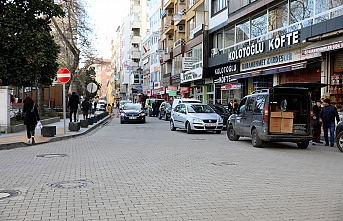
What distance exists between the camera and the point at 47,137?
16.2 meters

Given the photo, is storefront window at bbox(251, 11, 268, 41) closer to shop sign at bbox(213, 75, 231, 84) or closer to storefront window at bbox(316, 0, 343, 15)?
shop sign at bbox(213, 75, 231, 84)

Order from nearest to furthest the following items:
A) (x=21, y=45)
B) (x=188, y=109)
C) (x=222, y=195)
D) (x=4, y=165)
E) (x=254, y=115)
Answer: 1. (x=222, y=195)
2. (x=4, y=165)
3. (x=254, y=115)
4. (x=21, y=45)
5. (x=188, y=109)

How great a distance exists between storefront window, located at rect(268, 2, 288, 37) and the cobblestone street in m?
12.7

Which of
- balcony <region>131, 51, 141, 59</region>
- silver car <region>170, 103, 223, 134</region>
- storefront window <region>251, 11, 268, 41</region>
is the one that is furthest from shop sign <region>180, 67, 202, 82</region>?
balcony <region>131, 51, 141, 59</region>

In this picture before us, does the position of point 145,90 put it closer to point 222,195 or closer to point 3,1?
point 3,1

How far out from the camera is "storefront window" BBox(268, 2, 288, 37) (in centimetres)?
2334

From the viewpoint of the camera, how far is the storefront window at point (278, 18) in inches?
919

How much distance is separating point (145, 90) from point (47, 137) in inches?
2465

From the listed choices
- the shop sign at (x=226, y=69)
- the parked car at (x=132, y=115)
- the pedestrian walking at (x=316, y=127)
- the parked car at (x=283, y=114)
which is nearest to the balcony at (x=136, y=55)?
Answer: the shop sign at (x=226, y=69)

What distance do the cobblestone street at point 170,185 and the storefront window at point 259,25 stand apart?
1497 cm

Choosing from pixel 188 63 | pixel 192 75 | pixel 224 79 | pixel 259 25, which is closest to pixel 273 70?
pixel 259 25

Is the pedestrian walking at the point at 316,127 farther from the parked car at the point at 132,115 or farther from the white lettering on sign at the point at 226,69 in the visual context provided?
the parked car at the point at 132,115

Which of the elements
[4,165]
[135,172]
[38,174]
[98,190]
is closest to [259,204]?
[98,190]

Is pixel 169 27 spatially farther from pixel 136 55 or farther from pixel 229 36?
pixel 136 55
